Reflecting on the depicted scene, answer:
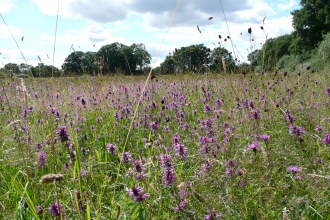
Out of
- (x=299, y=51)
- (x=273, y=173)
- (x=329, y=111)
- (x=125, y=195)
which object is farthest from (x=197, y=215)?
(x=299, y=51)

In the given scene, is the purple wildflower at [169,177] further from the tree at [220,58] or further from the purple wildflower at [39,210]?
the tree at [220,58]

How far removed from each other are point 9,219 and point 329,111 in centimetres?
368

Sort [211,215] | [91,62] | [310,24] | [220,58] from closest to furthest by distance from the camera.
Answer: [211,215], [91,62], [220,58], [310,24]

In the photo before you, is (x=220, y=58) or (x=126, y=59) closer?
(x=126, y=59)

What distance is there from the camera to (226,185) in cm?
208

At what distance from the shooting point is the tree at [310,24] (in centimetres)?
3140

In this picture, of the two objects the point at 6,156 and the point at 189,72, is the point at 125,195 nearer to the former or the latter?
the point at 6,156

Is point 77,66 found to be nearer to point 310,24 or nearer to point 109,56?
point 109,56

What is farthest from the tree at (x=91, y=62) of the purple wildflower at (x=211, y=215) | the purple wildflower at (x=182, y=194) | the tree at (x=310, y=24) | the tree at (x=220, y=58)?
the tree at (x=310, y=24)

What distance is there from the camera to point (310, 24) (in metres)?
32.6

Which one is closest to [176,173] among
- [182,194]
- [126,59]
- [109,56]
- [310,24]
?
[182,194]

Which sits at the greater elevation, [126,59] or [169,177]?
[126,59]

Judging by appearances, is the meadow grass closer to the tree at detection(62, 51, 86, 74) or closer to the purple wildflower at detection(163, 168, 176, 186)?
the purple wildflower at detection(163, 168, 176, 186)

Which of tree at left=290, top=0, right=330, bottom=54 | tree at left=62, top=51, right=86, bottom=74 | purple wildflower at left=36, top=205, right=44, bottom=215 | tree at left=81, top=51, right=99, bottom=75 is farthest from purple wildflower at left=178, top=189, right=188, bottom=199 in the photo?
tree at left=290, top=0, right=330, bottom=54
